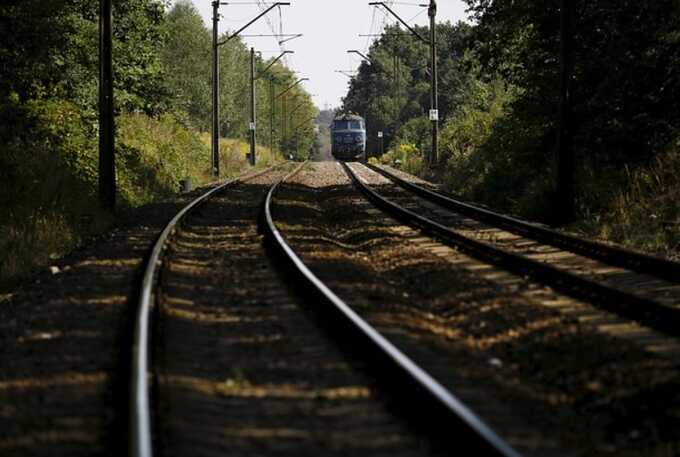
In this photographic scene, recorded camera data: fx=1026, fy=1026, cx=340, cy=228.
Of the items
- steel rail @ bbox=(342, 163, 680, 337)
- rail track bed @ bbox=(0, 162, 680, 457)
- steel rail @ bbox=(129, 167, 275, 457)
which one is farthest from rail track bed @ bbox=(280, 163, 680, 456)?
steel rail @ bbox=(129, 167, 275, 457)

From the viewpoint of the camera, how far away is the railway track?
A: 5.65 meters

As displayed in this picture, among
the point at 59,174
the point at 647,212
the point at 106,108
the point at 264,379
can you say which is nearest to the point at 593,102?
the point at 647,212

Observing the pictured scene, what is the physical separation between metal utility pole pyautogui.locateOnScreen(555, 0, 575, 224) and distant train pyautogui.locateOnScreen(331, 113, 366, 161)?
168 ft

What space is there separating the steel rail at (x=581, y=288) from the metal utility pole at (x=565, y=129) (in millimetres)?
3285

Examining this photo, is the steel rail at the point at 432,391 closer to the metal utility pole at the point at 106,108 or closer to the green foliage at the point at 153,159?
the metal utility pole at the point at 106,108

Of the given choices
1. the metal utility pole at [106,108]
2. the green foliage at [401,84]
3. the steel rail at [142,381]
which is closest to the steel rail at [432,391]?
the steel rail at [142,381]

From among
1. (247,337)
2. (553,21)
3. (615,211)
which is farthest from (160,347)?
(553,21)

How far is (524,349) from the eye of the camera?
8359mm

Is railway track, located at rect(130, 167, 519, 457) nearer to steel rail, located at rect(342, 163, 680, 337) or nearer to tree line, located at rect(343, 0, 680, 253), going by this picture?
steel rail, located at rect(342, 163, 680, 337)

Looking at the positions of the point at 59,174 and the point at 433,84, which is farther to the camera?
the point at 433,84

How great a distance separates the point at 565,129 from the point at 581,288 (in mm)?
8626

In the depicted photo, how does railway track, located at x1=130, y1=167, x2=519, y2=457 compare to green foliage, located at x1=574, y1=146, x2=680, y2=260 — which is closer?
railway track, located at x1=130, y1=167, x2=519, y2=457

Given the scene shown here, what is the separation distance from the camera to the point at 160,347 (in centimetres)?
826

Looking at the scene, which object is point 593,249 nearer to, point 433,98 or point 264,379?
point 264,379
